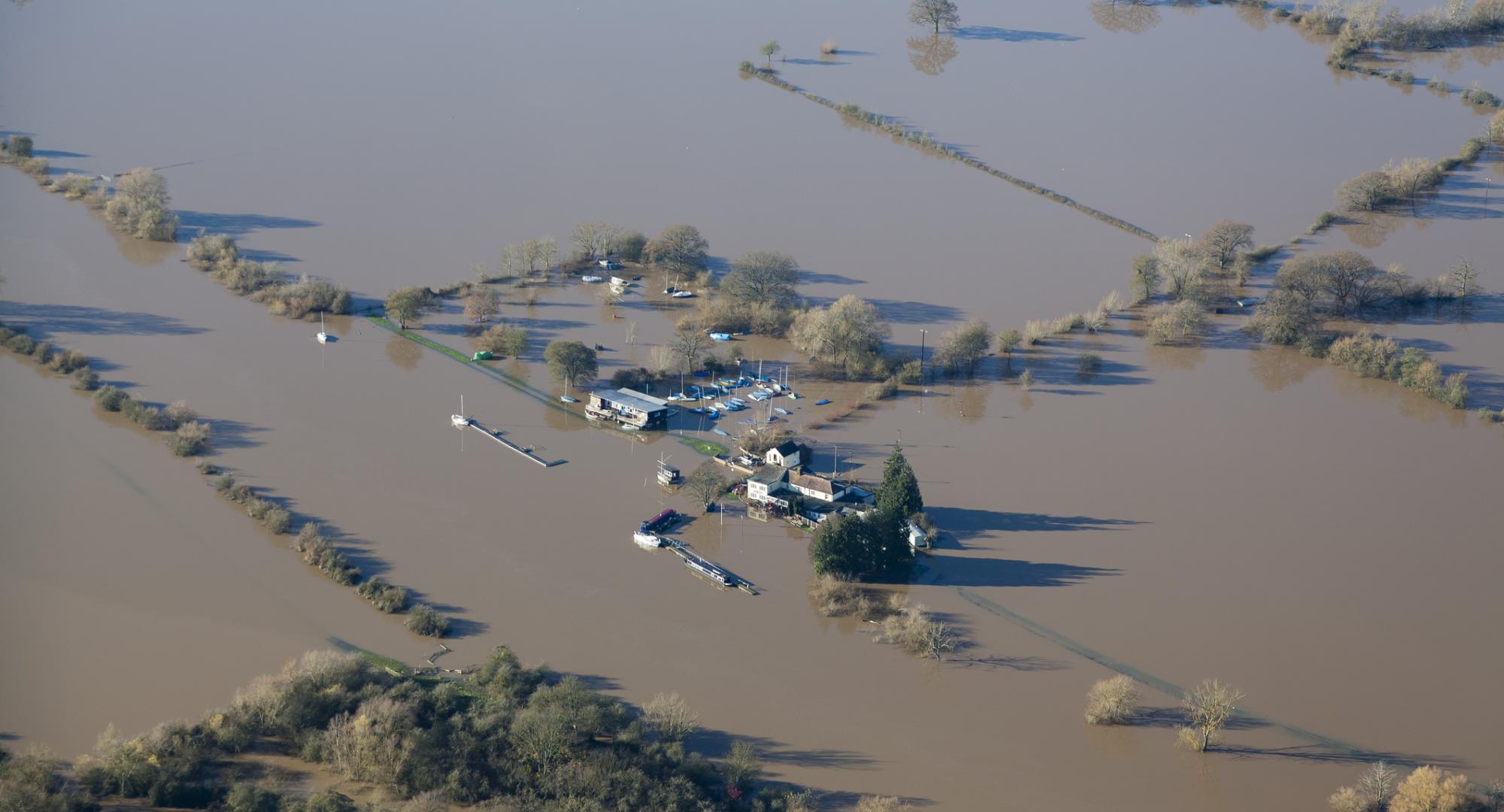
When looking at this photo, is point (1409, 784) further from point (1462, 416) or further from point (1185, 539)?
point (1462, 416)

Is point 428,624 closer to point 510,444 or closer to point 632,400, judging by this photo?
point 510,444

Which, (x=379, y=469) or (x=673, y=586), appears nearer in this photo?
(x=673, y=586)

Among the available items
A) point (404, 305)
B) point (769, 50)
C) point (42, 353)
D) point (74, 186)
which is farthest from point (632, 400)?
point (769, 50)

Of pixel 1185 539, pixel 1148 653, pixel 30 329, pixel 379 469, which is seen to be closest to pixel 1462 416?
pixel 1185 539

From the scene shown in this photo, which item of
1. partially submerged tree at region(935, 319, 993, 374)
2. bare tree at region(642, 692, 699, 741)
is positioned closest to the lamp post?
partially submerged tree at region(935, 319, 993, 374)

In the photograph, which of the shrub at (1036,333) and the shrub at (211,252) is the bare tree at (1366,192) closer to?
the shrub at (1036,333)

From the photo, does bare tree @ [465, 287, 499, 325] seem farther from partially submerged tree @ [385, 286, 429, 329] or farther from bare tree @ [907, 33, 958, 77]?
bare tree @ [907, 33, 958, 77]
